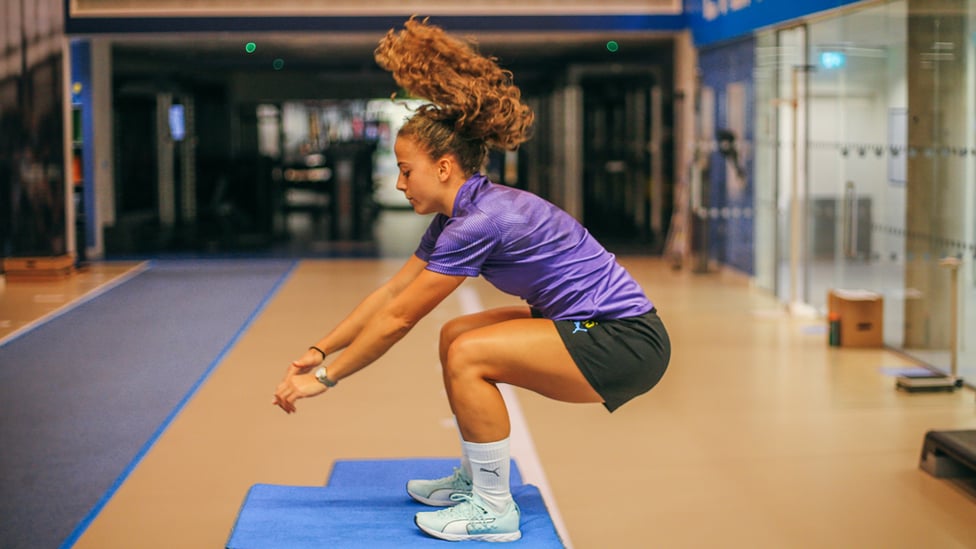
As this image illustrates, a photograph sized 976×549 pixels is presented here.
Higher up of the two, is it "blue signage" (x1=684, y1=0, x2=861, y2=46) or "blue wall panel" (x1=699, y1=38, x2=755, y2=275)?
"blue signage" (x1=684, y1=0, x2=861, y2=46)

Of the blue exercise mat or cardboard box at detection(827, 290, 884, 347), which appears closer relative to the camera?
the blue exercise mat

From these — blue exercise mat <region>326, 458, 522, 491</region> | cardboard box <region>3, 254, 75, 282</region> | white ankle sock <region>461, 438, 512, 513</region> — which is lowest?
blue exercise mat <region>326, 458, 522, 491</region>

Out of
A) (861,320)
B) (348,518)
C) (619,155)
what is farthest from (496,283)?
(619,155)

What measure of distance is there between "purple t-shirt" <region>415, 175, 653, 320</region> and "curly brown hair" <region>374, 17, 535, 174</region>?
125mm

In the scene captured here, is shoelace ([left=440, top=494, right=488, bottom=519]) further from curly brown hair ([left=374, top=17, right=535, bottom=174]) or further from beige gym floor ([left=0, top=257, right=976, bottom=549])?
curly brown hair ([left=374, top=17, right=535, bottom=174])

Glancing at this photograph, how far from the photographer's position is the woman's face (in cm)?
301

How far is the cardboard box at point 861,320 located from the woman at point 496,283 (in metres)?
4.10

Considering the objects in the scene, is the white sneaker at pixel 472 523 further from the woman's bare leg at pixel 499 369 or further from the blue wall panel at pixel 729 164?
the blue wall panel at pixel 729 164

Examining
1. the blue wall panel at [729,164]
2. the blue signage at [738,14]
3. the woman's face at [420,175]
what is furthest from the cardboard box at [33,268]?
the blue wall panel at [729,164]

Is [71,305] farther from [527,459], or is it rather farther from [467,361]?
[527,459]

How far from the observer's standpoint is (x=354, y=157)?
45.3 ft

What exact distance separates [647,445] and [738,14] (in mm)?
5748

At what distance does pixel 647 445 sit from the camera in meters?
4.79

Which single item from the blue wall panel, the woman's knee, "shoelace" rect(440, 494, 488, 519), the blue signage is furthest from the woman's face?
the blue wall panel
